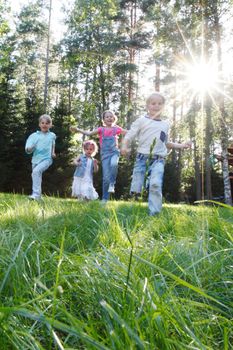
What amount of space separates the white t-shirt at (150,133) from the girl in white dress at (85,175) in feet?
10.7

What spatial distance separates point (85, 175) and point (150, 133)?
361 cm

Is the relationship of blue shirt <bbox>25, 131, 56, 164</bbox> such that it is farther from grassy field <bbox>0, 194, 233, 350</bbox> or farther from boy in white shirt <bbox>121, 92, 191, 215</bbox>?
grassy field <bbox>0, 194, 233, 350</bbox>

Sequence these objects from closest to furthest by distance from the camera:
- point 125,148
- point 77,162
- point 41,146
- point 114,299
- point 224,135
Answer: point 114,299
point 125,148
point 41,146
point 77,162
point 224,135

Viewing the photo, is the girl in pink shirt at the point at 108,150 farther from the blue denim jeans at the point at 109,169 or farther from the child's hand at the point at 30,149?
the child's hand at the point at 30,149

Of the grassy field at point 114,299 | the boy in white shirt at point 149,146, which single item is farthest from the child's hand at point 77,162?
the grassy field at point 114,299

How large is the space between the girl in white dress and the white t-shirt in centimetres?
327

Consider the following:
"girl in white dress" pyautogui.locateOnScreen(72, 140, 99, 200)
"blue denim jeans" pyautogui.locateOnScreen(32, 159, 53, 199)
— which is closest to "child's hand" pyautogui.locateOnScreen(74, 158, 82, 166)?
"girl in white dress" pyautogui.locateOnScreen(72, 140, 99, 200)

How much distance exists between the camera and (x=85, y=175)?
8.94 m

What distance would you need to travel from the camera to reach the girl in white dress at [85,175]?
8.81m

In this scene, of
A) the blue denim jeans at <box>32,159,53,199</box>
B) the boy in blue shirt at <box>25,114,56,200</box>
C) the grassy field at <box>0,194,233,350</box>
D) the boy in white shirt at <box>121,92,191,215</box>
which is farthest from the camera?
the boy in blue shirt at <box>25,114,56,200</box>

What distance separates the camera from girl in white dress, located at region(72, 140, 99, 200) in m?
8.81

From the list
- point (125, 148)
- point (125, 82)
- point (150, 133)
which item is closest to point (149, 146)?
point (150, 133)

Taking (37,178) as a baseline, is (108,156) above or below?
above

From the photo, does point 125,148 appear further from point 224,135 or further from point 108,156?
point 224,135
